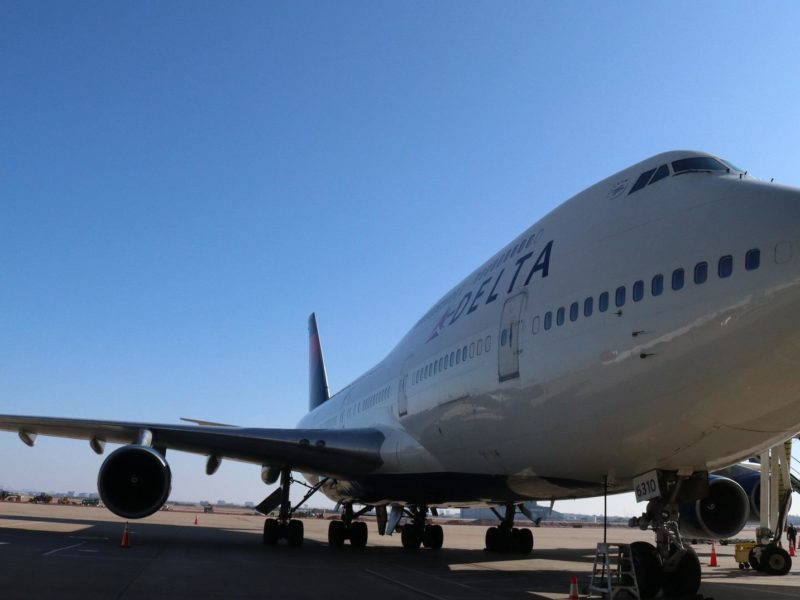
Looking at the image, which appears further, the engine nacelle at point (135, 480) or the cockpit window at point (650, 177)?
the engine nacelle at point (135, 480)

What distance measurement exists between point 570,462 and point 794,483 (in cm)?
1166

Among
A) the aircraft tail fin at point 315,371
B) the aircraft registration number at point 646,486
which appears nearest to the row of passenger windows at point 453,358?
the aircraft registration number at point 646,486

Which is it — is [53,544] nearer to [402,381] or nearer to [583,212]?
[402,381]

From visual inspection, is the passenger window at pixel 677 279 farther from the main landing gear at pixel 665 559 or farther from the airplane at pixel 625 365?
the main landing gear at pixel 665 559

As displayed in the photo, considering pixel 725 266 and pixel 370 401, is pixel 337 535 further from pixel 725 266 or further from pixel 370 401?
pixel 725 266

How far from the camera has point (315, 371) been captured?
31.0m

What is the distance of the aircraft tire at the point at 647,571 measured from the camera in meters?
7.71

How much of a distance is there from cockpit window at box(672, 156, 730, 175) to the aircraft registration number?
11.0 feet

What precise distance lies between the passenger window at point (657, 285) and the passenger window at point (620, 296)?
38 centimetres

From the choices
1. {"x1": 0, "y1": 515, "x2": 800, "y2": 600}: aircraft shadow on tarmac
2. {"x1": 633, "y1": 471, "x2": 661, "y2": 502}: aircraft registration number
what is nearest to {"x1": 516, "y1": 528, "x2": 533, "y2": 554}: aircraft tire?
{"x1": 0, "y1": 515, "x2": 800, "y2": 600}: aircraft shadow on tarmac

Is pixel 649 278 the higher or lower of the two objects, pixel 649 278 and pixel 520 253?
the lower

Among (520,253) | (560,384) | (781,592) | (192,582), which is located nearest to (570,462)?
(560,384)

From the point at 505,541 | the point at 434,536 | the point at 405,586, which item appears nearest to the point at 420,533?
the point at 434,536

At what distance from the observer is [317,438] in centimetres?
1475
